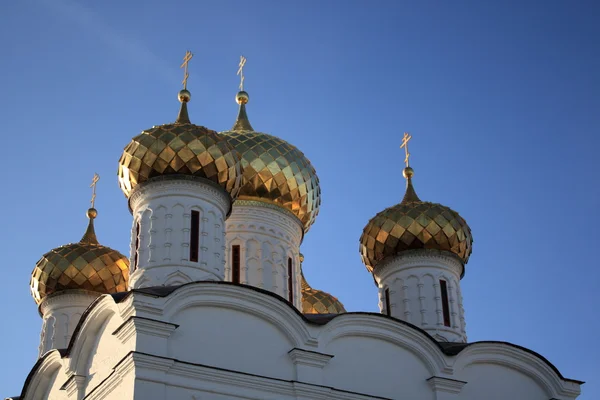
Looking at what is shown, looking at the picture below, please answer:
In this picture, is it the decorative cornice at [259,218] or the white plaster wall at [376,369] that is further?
the decorative cornice at [259,218]

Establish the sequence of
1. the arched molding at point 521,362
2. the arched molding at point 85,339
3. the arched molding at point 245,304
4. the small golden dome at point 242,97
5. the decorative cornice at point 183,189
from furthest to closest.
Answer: the small golden dome at point 242,97
the decorative cornice at point 183,189
the arched molding at point 521,362
the arched molding at point 85,339
the arched molding at point 245,304

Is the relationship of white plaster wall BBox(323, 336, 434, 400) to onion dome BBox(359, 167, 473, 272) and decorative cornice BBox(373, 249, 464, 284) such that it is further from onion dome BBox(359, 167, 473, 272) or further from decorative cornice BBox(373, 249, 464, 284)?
onion dome BBox(359, 167, 473, 272)

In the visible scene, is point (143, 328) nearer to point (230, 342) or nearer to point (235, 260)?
point (230, 342)

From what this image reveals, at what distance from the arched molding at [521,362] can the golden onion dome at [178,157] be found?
12.7ft

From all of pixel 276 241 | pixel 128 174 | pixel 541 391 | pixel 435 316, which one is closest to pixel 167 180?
pixel 128 174

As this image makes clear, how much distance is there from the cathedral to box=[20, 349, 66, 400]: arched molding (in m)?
0.03

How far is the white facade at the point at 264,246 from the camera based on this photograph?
571 inches

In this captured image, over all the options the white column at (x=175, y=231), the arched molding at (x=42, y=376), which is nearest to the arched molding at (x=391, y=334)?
the white column at (x=175, y=231)

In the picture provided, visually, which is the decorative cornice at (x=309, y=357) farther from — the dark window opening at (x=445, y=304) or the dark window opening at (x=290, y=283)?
the dark window opening at (x=445, y=304)

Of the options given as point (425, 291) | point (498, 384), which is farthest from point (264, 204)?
point (498, 384)

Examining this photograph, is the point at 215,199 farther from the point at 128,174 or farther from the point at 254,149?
the point at 254,149

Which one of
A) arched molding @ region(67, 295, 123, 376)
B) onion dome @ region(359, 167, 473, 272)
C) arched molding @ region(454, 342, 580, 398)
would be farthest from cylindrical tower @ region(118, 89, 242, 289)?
arched molding @ region(454, 342, 580, 398)

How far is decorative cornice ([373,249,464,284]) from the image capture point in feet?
50.2

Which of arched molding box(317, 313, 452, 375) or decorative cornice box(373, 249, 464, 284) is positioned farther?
decorative cornice box(373, 249, 464, 284)
